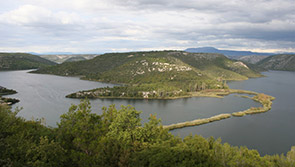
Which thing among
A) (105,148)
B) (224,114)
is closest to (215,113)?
(224,114)

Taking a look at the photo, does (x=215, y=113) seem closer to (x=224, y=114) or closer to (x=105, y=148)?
(x=224, y=114)

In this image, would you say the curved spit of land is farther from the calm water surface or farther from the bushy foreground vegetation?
the bushy foreground vegetation

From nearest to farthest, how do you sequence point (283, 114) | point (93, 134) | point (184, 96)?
point (93, 134) < point (283, 114) < point (184, 96)

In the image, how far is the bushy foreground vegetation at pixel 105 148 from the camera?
83.8ft

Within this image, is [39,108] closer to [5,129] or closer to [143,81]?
[5,129]

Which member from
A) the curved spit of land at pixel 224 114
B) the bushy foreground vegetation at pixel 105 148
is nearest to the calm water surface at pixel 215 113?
the curved spit of land at pixel 224 114

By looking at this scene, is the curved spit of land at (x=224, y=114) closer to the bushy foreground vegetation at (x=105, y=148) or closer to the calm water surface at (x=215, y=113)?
the calm water surface at (x=215, y=113)

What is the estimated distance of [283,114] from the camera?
8550 cm

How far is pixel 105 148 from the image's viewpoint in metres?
29.9

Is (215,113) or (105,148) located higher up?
(105,148)

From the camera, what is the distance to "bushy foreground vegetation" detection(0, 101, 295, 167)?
2555cm

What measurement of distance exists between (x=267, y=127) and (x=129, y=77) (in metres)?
116

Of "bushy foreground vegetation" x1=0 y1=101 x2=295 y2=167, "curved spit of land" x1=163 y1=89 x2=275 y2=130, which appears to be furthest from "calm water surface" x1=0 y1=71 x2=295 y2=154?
"bushy foreground vegetation" x1=0 y1=101 x2=295 y2=167

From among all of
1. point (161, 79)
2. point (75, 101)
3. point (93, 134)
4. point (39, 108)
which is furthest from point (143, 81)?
point (93, 134)
